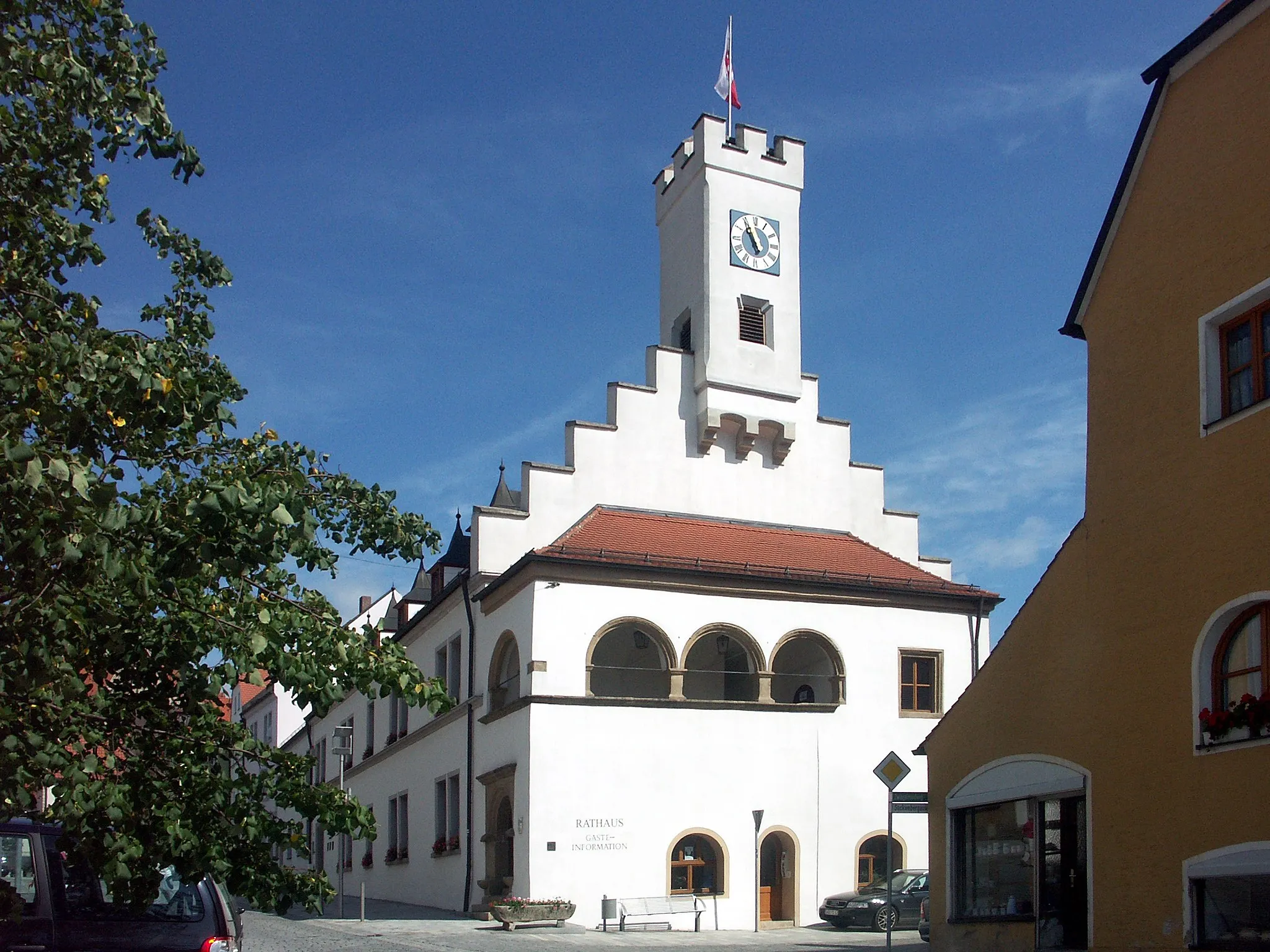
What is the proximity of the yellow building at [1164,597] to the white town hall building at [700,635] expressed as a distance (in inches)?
567

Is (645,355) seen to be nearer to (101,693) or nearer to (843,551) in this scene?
(843,551)

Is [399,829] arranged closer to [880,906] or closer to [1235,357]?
[880,906]

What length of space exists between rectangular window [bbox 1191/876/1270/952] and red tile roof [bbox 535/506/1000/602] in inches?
765

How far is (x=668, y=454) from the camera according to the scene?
36.0m

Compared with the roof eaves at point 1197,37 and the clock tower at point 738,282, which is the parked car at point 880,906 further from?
the roof eaves at point 1197,37

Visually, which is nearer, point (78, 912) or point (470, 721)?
point (78, 912)

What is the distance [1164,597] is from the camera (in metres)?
14.4

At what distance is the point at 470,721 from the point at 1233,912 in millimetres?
24014

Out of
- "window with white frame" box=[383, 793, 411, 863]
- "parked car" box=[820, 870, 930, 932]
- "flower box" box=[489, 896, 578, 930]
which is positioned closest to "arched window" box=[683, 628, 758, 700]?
"parked car" box=[820, 870, 930, 932]

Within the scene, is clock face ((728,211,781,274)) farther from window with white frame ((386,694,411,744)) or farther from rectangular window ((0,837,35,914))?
rectangular window ((0,837,35,914))

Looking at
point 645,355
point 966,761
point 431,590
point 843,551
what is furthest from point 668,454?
point 966,761

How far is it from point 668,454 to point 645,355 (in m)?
2.66

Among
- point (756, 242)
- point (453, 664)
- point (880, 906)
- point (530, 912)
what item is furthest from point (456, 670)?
point (756, 242)

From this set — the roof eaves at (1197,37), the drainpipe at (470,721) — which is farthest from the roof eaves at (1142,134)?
the drainpipe at (470,721)
